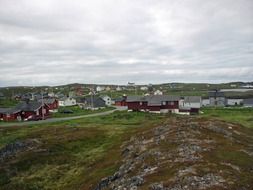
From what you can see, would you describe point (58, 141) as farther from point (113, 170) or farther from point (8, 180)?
point (113, 170)

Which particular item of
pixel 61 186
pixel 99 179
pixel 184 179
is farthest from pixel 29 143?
pixel 184 179

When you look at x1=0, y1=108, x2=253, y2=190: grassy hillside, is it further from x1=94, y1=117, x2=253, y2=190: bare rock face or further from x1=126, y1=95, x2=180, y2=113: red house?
x1=126, y1=95, x2=180, y2=113: red house

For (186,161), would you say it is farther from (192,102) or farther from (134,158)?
(192,102)

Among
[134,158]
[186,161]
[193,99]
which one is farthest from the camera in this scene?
[193,99]

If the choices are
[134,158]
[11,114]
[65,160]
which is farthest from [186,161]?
[11,114]

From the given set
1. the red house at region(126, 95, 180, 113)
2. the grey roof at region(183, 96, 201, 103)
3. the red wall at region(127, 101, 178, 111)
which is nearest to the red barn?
the red wall at region(127, 101, 178, 111)
